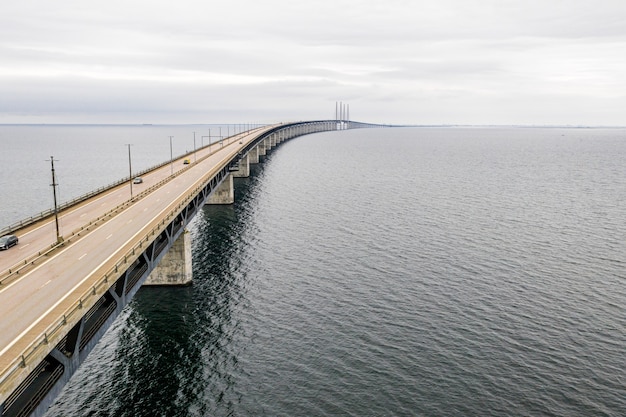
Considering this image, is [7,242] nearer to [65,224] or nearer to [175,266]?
[65,224]

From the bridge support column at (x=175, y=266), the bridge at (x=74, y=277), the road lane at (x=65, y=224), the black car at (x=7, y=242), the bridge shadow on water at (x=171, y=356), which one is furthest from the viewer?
the bridge support column at (x=175, y=266)

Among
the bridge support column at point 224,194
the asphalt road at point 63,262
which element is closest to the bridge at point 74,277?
the asphalt road at point 63,262

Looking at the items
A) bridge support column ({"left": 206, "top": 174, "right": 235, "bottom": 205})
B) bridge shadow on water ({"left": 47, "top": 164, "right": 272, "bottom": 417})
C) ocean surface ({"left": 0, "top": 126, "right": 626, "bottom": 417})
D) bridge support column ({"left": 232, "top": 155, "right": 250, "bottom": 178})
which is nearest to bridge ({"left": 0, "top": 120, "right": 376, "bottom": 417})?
bridge shadow on water ({"left": 47, "top": 164, "right": 272, "bottom": 417})

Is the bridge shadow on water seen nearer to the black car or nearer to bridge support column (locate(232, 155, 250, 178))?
the black car

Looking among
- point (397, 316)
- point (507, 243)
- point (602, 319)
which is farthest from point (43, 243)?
point (507, 243)

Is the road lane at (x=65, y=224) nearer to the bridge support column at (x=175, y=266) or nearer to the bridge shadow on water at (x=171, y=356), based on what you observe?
the bridge support column at (x=175, y=266)

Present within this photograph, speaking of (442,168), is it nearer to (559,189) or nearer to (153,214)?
(559,189)
